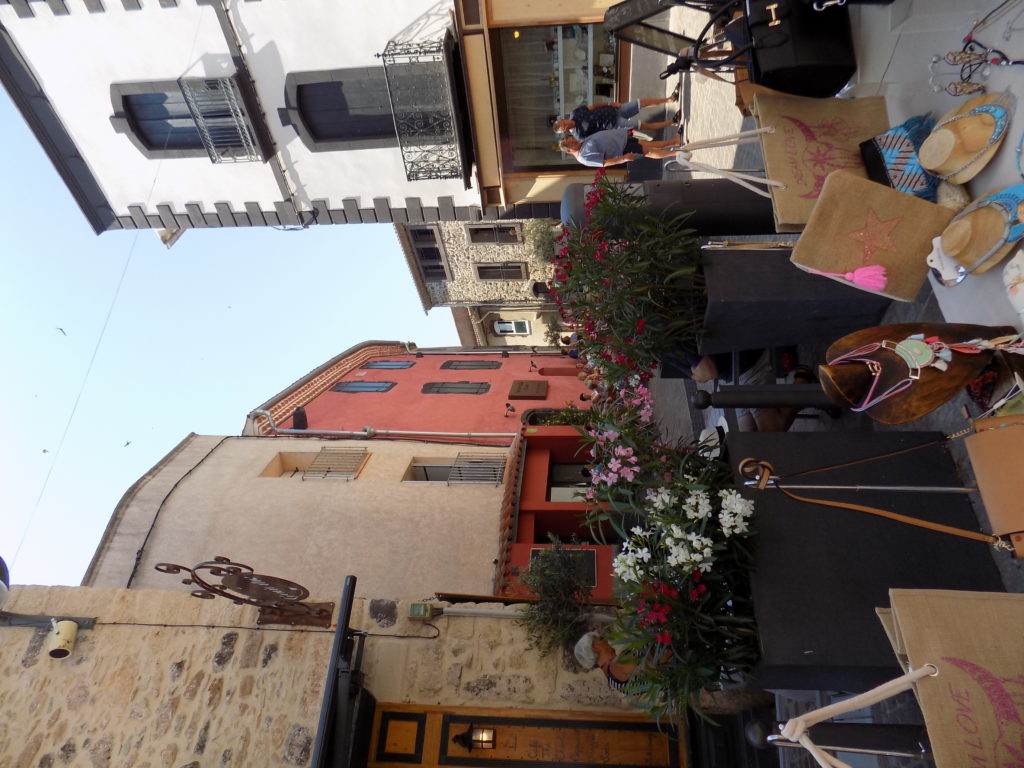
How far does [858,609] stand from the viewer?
3.03 m

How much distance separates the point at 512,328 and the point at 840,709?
18403mm

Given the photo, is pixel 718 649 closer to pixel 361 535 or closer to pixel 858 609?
pixel 858 609

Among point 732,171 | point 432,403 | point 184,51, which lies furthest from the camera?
point 432,403

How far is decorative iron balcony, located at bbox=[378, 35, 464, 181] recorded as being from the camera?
7.69 m

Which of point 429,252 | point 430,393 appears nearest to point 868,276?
point 430,393

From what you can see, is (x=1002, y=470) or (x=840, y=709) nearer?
(x=840, y=709)

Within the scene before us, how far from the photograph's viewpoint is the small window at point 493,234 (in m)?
15.9

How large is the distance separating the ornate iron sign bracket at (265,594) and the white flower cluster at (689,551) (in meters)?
2.74

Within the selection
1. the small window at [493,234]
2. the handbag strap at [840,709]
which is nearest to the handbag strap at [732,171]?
the handbag strap at [840,709]

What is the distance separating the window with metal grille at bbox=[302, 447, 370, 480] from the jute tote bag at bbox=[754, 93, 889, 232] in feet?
23.1

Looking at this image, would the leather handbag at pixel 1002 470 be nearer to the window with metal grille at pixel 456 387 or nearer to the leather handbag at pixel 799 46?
the leather handbag at pixel 799 46

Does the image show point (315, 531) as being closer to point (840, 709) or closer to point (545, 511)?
point (545, 511)

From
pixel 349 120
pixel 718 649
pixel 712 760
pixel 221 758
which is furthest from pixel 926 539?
pixel 349 120

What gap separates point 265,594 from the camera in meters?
4.28
